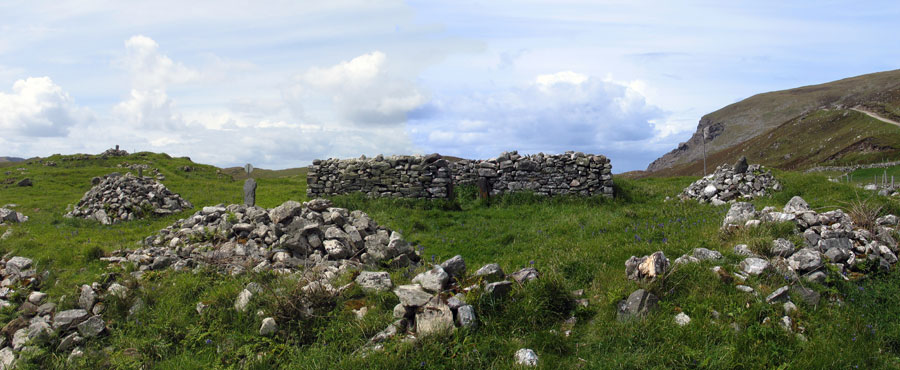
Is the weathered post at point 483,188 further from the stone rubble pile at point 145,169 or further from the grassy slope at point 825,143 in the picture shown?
the grassy slope at point 825,143

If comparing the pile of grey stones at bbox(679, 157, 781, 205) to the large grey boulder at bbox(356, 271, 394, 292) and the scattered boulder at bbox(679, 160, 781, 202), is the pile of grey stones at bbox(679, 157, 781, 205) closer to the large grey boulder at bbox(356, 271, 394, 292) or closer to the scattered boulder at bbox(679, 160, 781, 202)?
the scattered boulder at bbox(679, 160, 781, 202)

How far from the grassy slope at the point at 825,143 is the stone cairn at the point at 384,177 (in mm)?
66471

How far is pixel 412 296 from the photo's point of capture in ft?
19.9

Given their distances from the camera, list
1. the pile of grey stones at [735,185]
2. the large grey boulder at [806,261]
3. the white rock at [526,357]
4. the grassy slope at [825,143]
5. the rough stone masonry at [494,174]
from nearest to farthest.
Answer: the white rock at [526,357] < the large grey boulder at [806,261] < the pile of grey stones at [735,185] < the rough stone masonry at [494,174] < the grassy slope at [825,143]

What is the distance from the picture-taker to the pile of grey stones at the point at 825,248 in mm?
7055

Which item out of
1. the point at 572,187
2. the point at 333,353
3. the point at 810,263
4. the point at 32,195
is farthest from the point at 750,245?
the point at 32,195

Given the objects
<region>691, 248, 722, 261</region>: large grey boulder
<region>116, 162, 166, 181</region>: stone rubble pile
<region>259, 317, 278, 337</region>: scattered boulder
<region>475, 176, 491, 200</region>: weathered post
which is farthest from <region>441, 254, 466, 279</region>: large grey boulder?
<region>116, 162, 166, 181</region>: stone rubble pile

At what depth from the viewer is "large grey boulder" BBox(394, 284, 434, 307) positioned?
235 inches

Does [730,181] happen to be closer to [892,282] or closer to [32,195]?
[892,282]

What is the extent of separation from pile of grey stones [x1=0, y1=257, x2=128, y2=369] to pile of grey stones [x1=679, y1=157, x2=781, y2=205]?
16884mm

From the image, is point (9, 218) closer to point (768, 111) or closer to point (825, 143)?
point (825, 143)

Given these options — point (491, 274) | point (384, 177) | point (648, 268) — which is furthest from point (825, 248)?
point (384, 177)

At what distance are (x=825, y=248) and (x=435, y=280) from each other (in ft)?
21.3

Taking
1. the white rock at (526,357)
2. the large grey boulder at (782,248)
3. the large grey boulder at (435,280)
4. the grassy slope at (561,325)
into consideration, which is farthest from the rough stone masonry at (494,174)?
the white rock at (526,357)
